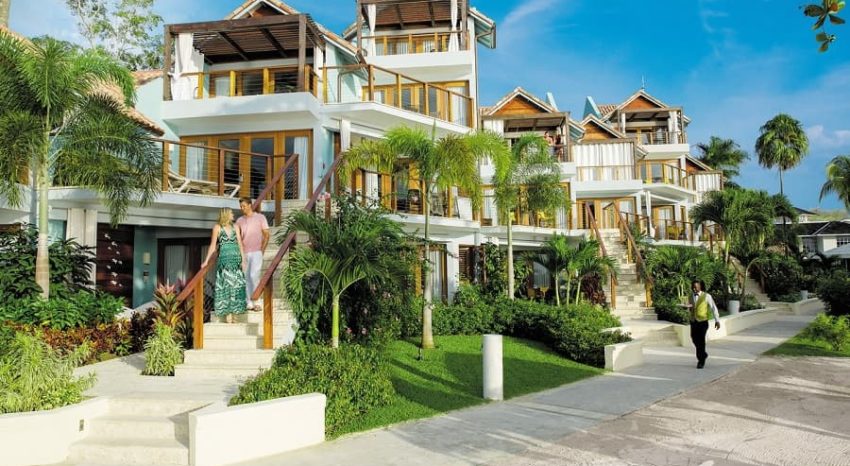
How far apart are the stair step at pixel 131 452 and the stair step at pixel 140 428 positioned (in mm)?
154

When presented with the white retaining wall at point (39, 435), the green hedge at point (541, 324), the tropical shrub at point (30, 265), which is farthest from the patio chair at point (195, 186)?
the white retaining wall at point (39, 435)

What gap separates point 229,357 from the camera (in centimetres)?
879

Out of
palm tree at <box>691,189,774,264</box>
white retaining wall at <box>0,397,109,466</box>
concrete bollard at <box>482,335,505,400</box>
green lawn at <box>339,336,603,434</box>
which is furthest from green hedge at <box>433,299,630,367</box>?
palm tree at <box>691,189,774,264</box>

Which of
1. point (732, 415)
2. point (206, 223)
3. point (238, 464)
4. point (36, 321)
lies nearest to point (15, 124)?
point (36, 321)

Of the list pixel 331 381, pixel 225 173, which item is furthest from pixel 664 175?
pixel 331 381

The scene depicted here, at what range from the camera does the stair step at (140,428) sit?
6.42 meters

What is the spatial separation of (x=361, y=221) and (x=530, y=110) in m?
19.8

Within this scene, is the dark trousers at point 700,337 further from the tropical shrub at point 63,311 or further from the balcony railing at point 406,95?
the tropical shrub at point 63,311

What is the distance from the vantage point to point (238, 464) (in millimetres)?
5852

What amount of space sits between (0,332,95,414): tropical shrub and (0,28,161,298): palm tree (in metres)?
4.45

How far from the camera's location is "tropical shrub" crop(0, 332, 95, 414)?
6.23 meters

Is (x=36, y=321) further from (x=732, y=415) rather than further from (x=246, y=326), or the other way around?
(x=732, y=415)

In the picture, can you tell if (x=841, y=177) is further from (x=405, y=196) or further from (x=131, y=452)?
(x=131, y=452)

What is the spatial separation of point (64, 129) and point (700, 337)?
12.9 m
